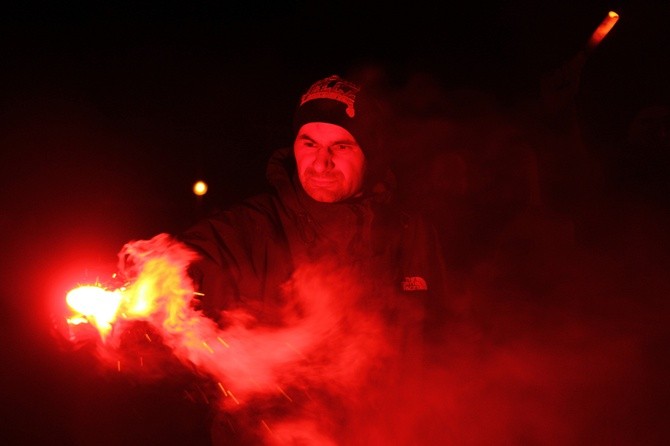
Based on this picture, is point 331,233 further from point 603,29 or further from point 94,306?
point 603,29

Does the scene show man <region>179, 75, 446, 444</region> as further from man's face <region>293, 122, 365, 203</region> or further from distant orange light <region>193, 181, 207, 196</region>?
distant orange light <region>193, 181, 207, 196</region>

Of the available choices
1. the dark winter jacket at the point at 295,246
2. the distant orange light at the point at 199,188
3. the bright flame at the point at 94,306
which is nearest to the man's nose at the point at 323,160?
the dark winter jacket at the point at 295,246

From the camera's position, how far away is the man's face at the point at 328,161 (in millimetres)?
3094

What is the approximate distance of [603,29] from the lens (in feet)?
16.4

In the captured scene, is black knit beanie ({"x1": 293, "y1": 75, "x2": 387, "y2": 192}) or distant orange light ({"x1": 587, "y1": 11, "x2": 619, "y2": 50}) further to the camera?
distant orange light ({"x1": 587, "y1": 11, "x2": 619, "y2": 50})

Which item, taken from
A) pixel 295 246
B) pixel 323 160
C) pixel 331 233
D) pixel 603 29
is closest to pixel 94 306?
pixel 295 246

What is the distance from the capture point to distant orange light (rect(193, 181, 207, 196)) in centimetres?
523

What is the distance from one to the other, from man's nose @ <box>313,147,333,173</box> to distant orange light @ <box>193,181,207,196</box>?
2385 millimetres

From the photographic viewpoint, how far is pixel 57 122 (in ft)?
14.2

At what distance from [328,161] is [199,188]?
245cm

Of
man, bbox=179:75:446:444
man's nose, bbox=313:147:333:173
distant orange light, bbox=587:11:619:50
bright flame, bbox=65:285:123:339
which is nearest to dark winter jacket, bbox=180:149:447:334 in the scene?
man, bbox=179:75:446:444

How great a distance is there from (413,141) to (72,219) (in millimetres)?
3072

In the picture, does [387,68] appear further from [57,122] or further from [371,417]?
[371,417]

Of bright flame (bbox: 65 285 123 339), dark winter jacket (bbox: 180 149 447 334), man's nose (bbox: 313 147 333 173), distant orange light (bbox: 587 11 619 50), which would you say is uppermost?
distant orange light (bbox: 587 11 619 50)
